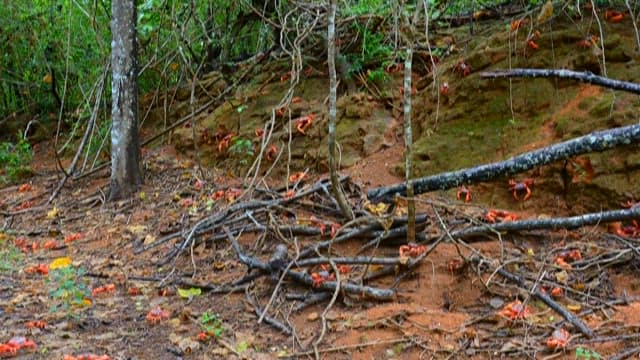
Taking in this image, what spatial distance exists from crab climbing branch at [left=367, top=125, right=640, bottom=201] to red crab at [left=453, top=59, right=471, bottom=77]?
7.36ft

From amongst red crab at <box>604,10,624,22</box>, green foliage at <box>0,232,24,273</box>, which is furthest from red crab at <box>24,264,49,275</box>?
red crab at <box>604,10,624,22</box>

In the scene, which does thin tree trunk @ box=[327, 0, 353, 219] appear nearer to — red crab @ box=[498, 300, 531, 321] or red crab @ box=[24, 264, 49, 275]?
red crab @ box=[498, 300, 531, 321]

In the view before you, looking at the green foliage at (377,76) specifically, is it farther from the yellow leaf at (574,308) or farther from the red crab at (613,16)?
the yellow leaf at (574,308)

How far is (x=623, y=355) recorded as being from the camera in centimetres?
311

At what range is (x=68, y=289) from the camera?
15.8 feet

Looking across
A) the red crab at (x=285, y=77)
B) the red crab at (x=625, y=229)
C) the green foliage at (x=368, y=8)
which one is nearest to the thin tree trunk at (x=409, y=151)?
the red crab at (x=625, y=229)

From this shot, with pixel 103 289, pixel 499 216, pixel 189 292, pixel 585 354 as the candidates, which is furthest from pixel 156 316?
pixel 499 216

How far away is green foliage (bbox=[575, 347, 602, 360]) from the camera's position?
320cm

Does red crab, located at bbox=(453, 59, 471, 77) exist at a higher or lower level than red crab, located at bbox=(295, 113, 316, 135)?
higher

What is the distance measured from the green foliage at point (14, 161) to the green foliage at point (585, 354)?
30.3 ft

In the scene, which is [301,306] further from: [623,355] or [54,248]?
[54,248]

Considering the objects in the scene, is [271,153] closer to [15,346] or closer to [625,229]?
[625,229]

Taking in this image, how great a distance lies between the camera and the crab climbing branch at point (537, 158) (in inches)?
155

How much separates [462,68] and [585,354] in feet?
13.4
